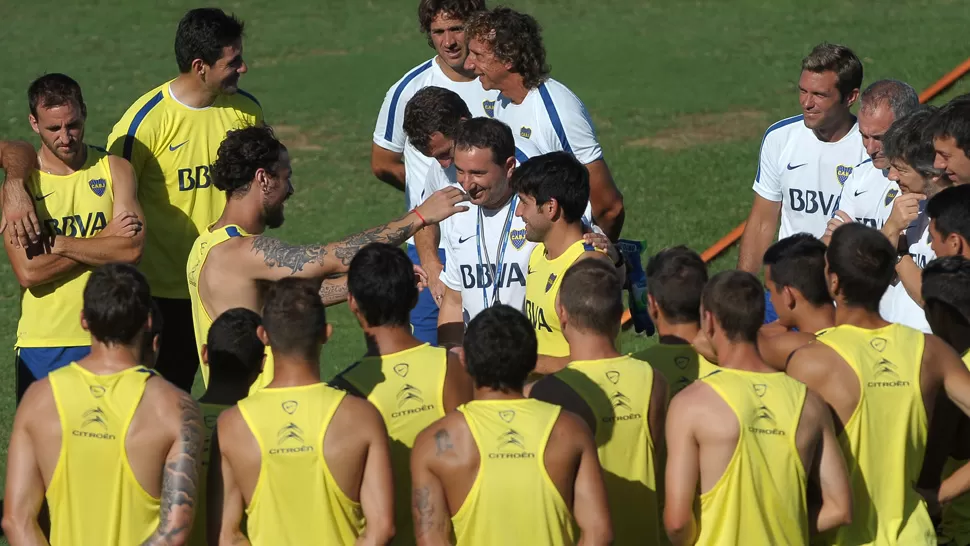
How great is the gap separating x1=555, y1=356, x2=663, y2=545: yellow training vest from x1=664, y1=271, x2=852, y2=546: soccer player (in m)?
0.33

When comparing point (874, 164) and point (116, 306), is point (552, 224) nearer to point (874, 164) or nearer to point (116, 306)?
point (116, 306)

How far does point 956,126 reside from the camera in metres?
7.75

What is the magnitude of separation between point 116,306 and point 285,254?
143 cm

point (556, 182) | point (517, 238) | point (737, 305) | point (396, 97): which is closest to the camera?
point (737, 305)

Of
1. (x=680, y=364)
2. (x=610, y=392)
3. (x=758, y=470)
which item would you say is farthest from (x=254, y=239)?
(x=758, y=470)

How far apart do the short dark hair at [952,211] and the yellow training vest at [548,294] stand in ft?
5.87

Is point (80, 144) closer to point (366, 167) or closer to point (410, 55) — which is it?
point (366, 167)

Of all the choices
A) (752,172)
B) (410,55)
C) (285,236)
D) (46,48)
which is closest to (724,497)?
(285,236)

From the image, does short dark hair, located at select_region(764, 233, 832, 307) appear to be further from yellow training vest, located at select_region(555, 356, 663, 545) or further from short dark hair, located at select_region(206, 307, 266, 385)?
short dark hair, located at select_region(206, 307, 266, 385)

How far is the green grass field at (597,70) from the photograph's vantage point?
60.7 feet

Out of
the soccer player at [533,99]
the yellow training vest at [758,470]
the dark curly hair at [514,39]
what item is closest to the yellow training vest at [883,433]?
the yellow training vest at [758,470]

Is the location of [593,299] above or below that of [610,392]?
above

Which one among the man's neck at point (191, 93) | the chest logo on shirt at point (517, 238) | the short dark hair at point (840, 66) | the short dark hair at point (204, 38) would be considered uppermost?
the short dark hair at point (204, 38)

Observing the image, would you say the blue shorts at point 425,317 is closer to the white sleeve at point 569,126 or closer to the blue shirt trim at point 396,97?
the blue shirt trim at point 396,97
